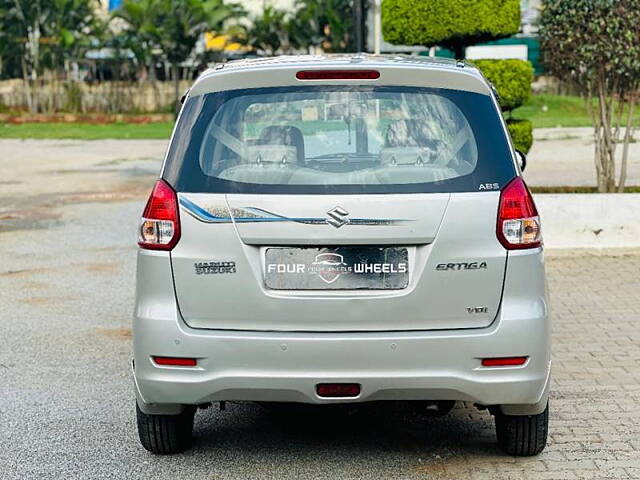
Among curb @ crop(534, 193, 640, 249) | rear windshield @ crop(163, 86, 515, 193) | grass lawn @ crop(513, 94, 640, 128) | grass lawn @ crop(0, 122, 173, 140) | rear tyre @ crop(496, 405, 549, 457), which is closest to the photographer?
rear windshield @ crop(163, 86, 515, 193)

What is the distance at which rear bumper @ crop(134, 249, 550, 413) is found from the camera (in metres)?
5.00

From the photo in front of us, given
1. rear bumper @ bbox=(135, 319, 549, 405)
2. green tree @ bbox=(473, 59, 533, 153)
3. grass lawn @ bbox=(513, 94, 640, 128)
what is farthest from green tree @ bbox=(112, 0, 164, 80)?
rear bumper @ bbox=(135, 319, 549, 405)

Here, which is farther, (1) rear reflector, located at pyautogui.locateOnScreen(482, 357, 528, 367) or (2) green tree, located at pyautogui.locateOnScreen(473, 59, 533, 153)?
(2) green tree, located at pyautogui.locateOnScreen(473, 59, 533, 153)

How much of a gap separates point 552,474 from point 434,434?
870 millimetres

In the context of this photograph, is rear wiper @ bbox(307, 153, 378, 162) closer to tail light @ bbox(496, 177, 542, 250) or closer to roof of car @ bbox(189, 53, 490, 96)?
roof of car @ bbox(189, 53, 490, 96)

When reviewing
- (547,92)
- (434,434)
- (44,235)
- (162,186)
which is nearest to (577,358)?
(434,434)

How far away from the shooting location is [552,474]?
5355 mm

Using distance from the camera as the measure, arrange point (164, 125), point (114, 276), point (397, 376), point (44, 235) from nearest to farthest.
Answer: point (397, 376), point (114, 276), point (44, 235), point (164, 125)

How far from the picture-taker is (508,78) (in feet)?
43.7

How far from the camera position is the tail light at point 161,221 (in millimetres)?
5133

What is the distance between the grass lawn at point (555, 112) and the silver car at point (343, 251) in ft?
90.8

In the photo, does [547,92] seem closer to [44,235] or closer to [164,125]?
[164,125]

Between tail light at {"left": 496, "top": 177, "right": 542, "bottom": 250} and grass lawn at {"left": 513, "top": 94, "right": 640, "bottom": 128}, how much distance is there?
27.6 m

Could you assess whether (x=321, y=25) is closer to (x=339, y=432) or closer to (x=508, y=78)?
(x=508, y=78)
